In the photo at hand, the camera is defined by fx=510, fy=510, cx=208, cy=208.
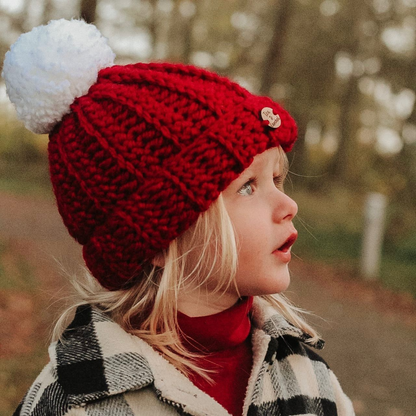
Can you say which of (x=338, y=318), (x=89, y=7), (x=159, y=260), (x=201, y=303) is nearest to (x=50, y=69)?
(x=159, y=260)

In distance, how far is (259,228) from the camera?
197cm

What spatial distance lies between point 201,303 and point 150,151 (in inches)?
26.1

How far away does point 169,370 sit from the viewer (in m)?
1.91

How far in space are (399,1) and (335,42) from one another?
312cm

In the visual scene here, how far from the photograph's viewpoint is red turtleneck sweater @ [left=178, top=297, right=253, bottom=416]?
6.59ft

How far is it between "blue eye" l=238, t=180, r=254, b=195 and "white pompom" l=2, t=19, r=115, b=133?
0.76m

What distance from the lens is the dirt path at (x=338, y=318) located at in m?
4.72

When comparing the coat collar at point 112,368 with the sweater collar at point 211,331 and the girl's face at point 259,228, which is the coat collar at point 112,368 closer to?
the sweater collar at point 211,331

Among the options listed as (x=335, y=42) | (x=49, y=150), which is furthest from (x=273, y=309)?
(x=335, y=42)

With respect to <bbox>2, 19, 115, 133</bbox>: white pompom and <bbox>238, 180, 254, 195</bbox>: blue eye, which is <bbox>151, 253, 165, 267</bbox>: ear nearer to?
<bbox>238, 180, 254, 195</bbox>: blue eye

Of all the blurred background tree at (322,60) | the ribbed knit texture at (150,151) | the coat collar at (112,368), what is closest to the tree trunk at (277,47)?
the blurred background tree at (322,60)

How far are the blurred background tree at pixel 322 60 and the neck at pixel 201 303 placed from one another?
6299 mm

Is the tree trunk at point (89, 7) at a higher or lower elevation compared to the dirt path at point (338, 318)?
higher

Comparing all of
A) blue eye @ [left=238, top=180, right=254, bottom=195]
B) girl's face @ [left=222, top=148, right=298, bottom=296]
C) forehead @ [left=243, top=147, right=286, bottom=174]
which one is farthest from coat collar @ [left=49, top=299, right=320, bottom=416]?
forehead @ [left=243, top=147, right=286, bottom=174]
